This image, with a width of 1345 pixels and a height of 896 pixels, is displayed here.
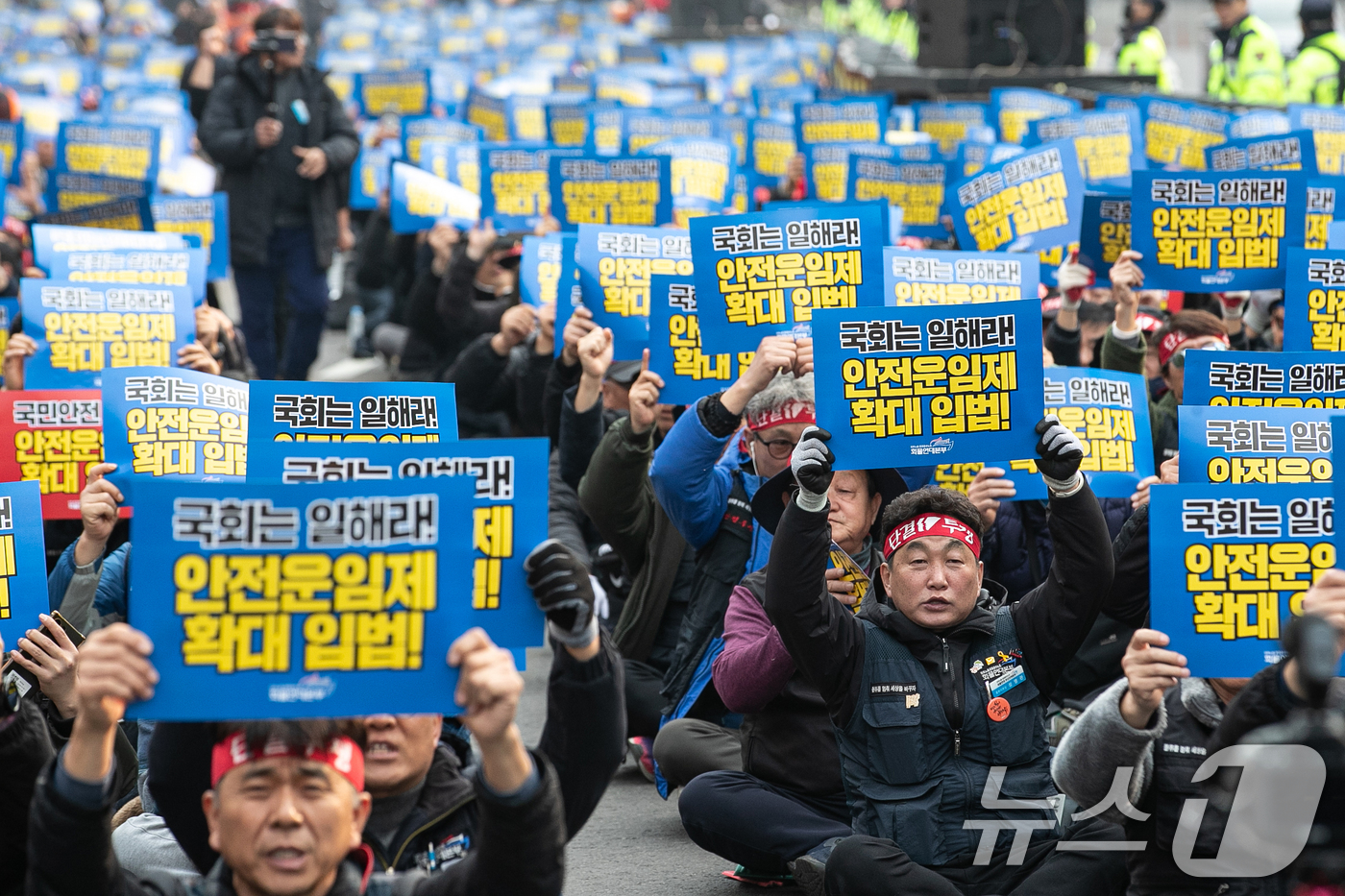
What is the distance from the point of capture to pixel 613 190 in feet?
31.2

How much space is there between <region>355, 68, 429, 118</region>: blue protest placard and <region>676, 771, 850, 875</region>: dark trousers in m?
13.1

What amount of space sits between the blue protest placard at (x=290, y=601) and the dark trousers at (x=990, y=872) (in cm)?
144

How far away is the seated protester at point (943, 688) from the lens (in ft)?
14.8

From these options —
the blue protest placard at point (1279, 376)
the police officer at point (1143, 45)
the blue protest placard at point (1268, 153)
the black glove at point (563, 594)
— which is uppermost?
the police officer at point (1143, 45)

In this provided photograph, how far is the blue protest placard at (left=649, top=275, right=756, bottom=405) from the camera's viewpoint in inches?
251

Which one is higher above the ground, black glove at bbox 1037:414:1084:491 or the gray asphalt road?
black glove at bbox 1037:414:1084:491

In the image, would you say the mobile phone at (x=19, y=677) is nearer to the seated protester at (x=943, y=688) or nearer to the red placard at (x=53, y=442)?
the red placard at (x=53, y=442)

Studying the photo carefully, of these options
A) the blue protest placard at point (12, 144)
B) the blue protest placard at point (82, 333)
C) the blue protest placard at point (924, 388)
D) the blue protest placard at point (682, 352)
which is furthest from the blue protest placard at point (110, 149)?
the blue protest placard at point (924, 388)

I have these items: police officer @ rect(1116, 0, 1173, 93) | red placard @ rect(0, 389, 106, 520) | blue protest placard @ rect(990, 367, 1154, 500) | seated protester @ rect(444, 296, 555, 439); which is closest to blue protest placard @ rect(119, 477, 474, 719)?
red placard @ rect(0, 389, 106, 520)

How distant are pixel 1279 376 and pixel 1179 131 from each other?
604 cm

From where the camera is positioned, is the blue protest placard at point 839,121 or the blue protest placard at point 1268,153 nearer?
the blue protest placard at point 1268,153

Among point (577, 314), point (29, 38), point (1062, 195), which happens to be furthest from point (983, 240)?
point (29, 38)

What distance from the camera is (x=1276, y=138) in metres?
8.99

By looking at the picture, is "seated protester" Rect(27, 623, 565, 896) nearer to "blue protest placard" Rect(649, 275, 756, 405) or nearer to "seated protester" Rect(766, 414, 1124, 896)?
"seated protester" Rect(766, 414, 1124, 896)
